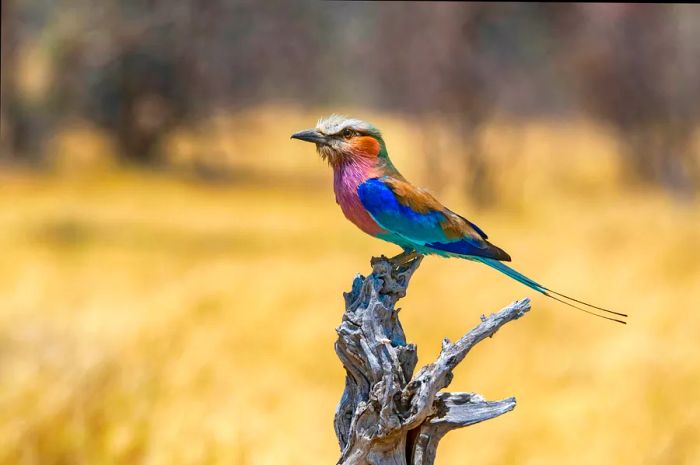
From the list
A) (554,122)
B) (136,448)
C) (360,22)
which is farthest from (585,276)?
(554,122)

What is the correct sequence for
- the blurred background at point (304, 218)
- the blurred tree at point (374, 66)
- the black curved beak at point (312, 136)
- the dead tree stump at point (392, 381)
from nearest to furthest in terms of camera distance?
the black curved beak at point (312, 136), the dead tree stump at point (392, 381), the blurred background at point (304, 218), the blurred tree at point (374, 66)

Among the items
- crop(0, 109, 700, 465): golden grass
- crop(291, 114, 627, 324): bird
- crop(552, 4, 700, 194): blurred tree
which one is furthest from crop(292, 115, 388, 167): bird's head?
crop(552, 4, 700, 194): blurred tree

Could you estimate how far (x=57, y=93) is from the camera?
12938 millimetres

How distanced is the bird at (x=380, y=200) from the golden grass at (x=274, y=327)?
243 centimetres

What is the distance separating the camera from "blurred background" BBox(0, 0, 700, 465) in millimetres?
5109

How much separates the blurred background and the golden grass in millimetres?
25

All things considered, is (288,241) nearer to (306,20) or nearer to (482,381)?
(482,381)

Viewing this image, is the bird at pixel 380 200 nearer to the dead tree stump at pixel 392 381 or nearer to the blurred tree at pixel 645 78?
the dead tree stump at pixel 392 381

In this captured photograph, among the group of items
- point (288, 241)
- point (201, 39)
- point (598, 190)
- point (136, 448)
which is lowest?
point (598, 190)

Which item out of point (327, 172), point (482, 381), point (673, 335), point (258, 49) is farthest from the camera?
point (258, 49)

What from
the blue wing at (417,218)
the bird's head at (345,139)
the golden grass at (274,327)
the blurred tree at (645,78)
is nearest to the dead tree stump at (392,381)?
the blue wing at (417,218)

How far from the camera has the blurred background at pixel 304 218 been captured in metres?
5.11

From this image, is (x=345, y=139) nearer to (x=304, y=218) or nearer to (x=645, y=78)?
(x=304, y=218)

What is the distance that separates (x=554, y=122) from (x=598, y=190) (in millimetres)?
2471
